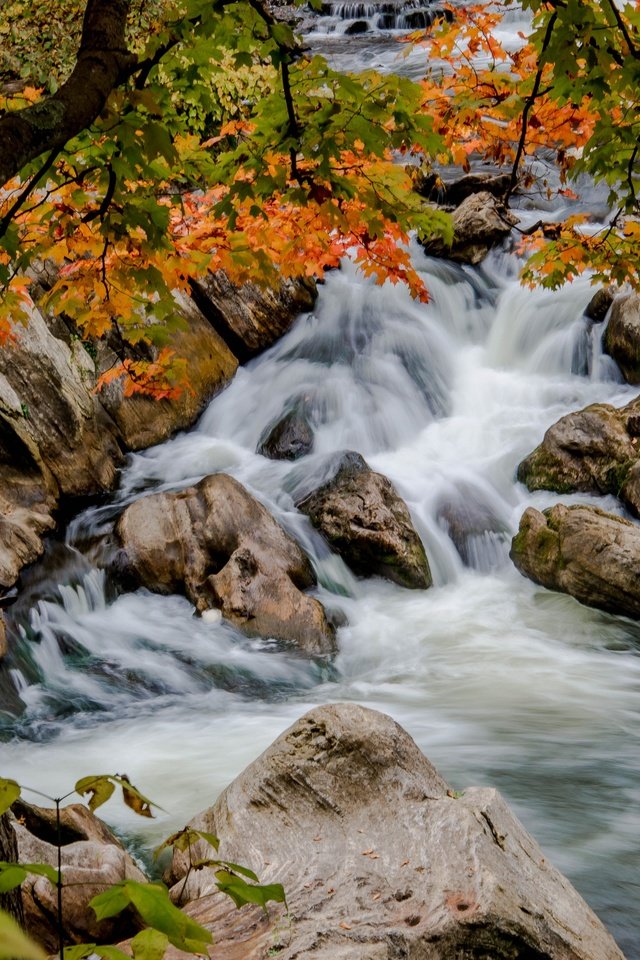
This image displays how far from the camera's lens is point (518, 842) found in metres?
2.85

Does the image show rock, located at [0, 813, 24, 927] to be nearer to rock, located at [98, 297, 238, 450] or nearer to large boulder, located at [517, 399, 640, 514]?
rock, located at [98, 297, 238, 450]

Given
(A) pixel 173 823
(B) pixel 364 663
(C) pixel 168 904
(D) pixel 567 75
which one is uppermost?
(D) pixel 567 75

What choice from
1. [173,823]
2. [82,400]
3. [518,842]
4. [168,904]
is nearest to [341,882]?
[518,842]

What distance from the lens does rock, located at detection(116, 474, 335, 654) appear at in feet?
24.0

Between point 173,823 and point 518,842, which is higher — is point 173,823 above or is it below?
below

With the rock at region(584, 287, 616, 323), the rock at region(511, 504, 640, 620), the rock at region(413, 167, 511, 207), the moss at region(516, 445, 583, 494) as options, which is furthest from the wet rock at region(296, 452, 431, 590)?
the rock at region(413, 167, 511, 207)

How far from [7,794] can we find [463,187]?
52.8ft

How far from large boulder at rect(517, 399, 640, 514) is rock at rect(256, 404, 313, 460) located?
2966 mm

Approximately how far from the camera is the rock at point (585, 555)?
7.54 m

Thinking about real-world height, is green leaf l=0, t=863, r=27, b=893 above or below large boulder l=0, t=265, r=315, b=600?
above

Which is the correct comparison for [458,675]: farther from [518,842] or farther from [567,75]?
[567,75]

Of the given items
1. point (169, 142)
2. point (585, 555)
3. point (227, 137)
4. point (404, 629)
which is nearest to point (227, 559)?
point (404, 629)

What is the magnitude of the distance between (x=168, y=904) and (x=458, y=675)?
20.6ft

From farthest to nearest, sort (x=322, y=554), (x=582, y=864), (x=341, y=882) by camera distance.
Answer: (x=322, y=554) → (x=582, y=864) → (x=341, y=882)
